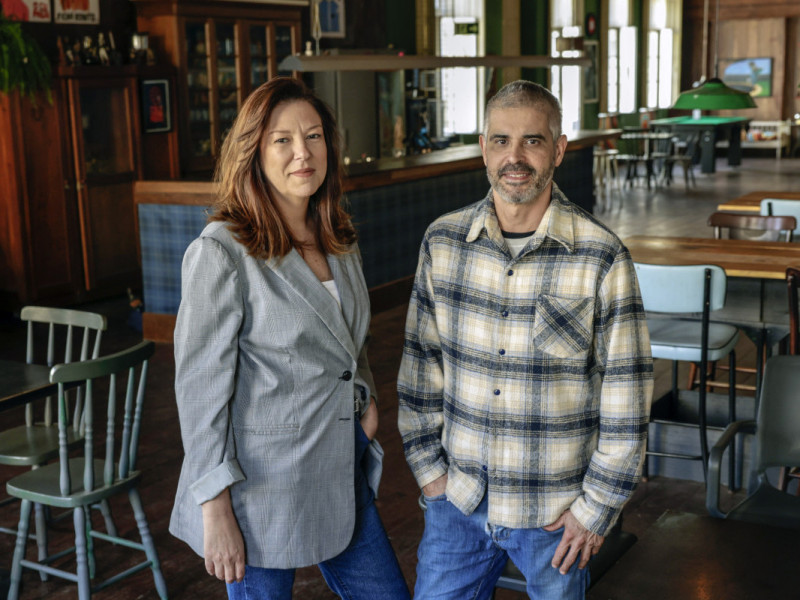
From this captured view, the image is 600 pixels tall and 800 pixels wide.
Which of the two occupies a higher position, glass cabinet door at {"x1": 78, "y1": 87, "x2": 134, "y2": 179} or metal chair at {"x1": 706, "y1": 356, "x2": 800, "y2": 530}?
glass cabinet door at {"x1": 78, "y1": 87, "x2": 134, "y2": 179}

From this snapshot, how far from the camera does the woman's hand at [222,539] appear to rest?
1.74m

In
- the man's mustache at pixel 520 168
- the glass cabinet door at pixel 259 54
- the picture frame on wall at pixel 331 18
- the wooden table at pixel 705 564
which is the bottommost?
the wooden table at pixel 705 564

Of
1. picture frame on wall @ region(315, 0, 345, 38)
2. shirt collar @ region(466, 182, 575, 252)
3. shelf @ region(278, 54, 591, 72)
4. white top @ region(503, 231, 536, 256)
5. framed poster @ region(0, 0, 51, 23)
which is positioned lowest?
white top @ region(503, 231, 536, 256)

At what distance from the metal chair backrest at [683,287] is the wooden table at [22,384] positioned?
214 centimetres

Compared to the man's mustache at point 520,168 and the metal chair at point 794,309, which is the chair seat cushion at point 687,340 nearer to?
the metal chair at point 794,309

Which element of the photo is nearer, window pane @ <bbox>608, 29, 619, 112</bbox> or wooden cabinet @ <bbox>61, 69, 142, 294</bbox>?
wooden cabinet @ <bbox>61, 69, 142, 294</bbox>

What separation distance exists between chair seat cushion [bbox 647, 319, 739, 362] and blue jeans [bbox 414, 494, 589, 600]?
2.01 meters

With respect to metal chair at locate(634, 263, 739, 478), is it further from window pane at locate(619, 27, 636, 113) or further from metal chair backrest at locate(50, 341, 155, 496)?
window pane at locate(619, 27, 636, 113)

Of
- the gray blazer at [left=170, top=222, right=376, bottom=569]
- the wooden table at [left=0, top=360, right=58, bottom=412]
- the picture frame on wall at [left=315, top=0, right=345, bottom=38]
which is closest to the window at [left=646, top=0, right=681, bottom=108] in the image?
the picture frame on wall at [left=315, top=0, right=345, bottom=38]

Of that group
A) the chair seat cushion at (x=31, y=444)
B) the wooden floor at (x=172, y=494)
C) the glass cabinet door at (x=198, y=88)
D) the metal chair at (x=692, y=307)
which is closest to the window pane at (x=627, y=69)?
the glass cabinet door at (x=198, y=88)

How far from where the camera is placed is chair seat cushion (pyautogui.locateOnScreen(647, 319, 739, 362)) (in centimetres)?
383

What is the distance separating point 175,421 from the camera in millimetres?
4832

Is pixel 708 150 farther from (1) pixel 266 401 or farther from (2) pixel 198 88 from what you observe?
(1) pixel 266 401

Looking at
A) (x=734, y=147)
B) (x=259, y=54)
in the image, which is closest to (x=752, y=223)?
(x=259, y=54)
